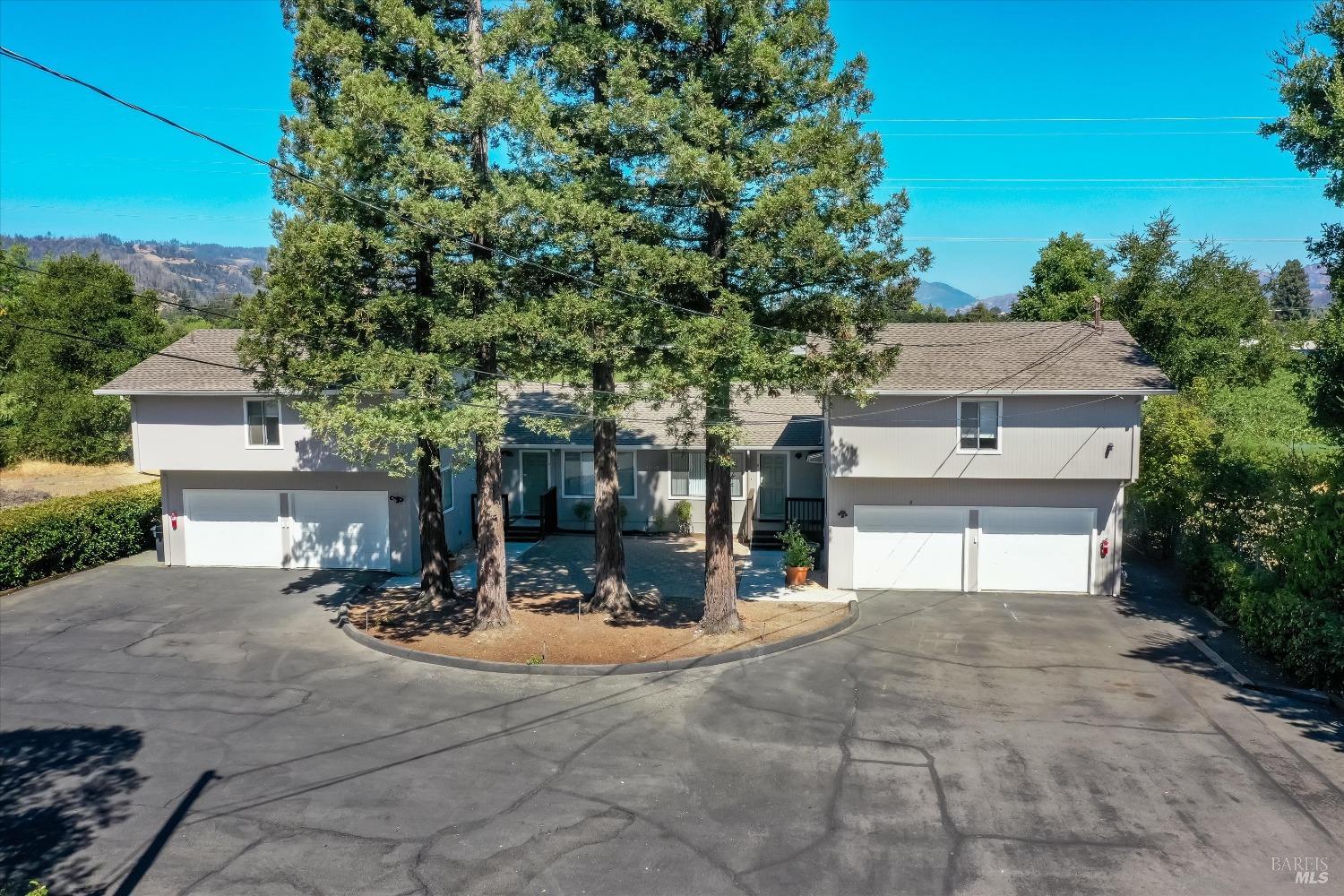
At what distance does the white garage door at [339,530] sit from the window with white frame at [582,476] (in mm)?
6987

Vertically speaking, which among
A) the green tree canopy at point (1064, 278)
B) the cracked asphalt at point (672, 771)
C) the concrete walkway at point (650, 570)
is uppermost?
the green tree canopy at point (1064, 278)

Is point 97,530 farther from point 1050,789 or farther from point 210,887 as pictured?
point 1050,789

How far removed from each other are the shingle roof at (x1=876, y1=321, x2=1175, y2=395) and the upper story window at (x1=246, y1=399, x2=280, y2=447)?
14998mm

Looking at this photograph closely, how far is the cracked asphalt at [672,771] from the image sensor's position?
28.1ft

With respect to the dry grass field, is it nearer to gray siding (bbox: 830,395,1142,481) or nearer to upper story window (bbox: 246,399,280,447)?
upper story window (bbox: 246,399,280,447)

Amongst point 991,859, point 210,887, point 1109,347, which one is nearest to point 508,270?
point 210,887

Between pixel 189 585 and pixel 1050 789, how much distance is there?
19.4m

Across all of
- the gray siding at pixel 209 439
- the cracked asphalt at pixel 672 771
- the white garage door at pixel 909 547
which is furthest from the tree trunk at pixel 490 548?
the white garage door at pixel 909 547

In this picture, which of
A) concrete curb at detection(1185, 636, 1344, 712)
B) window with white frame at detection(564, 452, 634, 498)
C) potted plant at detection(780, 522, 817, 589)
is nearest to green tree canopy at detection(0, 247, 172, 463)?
window with white frame at detection(564, 452, 634, 498)

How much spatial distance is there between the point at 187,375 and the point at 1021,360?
20879 millimetres

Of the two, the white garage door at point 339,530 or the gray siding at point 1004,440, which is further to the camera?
the white garage door at point 339,530

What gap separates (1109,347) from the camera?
66.7 feet

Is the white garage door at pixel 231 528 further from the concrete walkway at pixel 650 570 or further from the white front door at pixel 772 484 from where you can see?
the white front door at pixel 772 484

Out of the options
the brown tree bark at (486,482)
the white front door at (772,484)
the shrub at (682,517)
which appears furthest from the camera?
the shrub at (682,517)
